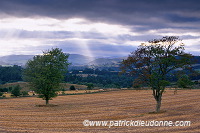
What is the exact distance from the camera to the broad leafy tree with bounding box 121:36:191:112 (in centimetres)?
3522

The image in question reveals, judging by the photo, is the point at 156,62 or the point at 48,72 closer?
the point at 156,62

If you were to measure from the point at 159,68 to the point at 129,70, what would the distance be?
438 cm

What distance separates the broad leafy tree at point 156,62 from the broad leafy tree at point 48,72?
19.1 meters

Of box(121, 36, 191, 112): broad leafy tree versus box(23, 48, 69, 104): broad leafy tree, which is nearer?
box(121, 36, 191, 112): broad leafy tree

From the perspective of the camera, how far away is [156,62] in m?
35.6

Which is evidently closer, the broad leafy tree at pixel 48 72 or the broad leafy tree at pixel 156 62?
the broad leafy tree at pixel 156 62

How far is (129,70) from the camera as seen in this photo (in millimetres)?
37938

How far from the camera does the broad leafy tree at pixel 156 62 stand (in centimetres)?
3522

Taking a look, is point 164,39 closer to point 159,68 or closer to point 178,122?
point 159,68

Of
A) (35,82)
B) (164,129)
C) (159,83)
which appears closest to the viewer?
(164,129)

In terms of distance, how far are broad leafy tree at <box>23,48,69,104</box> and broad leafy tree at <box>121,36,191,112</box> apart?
19.1 meters

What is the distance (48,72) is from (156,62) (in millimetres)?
24354

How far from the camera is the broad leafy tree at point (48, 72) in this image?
5162 cm

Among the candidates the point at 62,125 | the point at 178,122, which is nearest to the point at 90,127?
the point at 62,125
